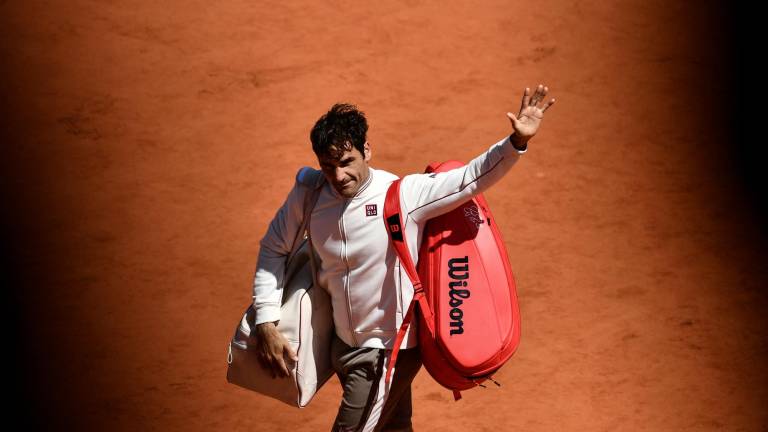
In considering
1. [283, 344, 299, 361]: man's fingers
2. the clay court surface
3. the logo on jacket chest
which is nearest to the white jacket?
the logo on jacket chest

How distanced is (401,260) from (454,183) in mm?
376

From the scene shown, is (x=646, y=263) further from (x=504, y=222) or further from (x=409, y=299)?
(x=409, y=299)

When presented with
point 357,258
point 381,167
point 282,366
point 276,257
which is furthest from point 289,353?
point 381,167

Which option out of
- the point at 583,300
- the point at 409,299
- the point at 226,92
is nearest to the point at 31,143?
the point at 226,92

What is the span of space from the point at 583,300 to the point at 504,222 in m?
0.96

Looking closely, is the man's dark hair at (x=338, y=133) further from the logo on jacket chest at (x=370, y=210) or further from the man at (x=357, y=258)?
the logo on jacket chest at (x=370, y=210)

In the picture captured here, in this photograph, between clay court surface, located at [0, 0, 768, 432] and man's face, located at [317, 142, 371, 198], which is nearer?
man's face, located at [317, 142, 371, 198]

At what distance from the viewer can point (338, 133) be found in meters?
3.76

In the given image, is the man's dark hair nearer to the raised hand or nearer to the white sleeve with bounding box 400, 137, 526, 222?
the white sleeve with bounding box 400, 137, 526, 222

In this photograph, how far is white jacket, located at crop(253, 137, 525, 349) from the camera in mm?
3795

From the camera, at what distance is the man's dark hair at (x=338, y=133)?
3742mm

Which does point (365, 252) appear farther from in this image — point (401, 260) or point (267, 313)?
point (267, 313)

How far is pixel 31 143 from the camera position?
8.19 m

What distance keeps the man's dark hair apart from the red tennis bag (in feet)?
0.83
